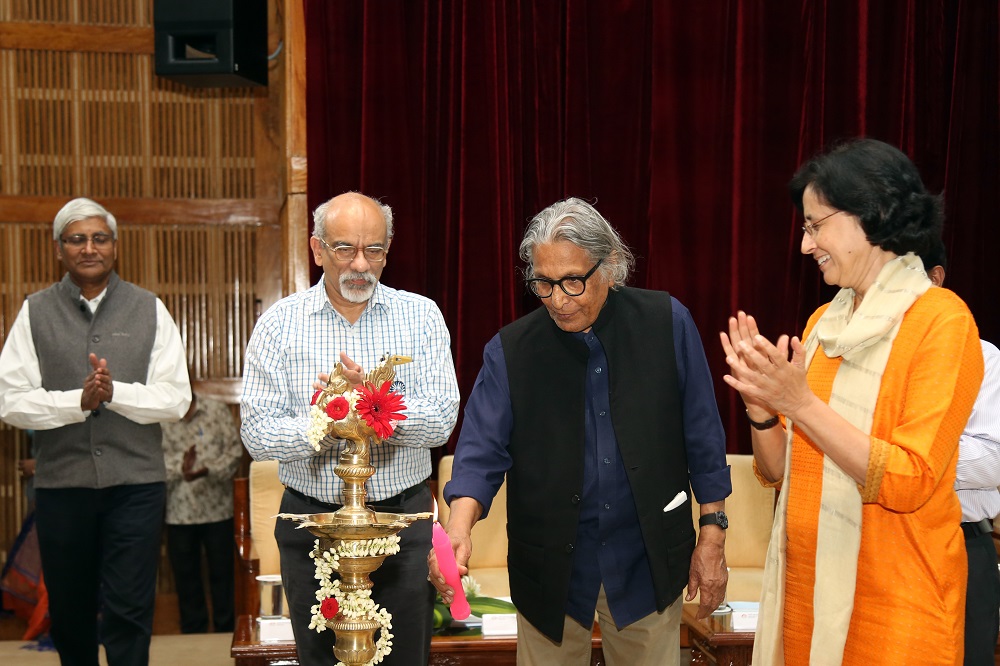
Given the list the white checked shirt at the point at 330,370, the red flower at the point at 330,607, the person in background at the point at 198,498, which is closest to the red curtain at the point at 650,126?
the person in background at the point at 198,498

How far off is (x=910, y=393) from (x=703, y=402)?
54cm

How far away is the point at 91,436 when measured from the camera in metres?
3.35

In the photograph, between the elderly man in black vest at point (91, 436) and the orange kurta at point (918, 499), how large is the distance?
2338mm

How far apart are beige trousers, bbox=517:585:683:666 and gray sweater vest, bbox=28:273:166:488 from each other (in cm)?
169

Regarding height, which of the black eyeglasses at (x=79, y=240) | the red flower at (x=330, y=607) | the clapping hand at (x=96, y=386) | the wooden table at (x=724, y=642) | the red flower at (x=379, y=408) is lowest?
the wooden table at (x=724, y=642)

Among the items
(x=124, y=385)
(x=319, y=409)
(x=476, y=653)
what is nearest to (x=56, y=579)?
(x=124, y=385)

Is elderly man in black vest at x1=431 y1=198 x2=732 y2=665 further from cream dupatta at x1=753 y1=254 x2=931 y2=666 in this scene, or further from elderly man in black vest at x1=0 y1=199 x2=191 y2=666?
elderly man in black vest at x1=0 y1=199 x2=191 y2=666

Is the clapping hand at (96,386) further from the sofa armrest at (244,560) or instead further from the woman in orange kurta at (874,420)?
the woman in orange kurta at (874,420)

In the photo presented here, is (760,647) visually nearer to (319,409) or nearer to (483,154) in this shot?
(319,409)

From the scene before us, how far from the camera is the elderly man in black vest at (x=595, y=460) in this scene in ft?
7.15

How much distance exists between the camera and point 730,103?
15.4 feet

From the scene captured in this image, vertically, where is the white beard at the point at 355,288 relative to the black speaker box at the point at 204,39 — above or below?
below

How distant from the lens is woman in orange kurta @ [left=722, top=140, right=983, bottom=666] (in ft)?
5.71

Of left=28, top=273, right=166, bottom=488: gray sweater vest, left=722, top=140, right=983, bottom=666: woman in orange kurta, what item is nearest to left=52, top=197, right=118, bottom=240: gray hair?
left=28, top=273, right=166, bottom=488: gray sweater vest
